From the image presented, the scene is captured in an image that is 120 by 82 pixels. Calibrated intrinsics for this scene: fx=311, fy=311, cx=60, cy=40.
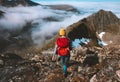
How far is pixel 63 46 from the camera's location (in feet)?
84.5

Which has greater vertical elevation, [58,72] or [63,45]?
[63,45]

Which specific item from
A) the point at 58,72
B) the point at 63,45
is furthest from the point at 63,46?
the point at 58,72

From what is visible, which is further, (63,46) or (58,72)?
(58,72)

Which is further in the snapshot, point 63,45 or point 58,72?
point 58,72

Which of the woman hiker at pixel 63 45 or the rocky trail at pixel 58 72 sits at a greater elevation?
the woman hiker at pixel 63 45

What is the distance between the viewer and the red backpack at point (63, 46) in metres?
25.7

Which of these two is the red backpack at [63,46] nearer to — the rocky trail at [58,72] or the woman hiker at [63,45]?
the woman hiker at [63,45]

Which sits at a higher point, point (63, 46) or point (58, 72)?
point (63, 46)

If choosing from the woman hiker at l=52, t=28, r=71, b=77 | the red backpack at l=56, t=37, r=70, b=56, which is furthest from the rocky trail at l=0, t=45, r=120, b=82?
the red backpack at l=56, t=37, r=70, b=56

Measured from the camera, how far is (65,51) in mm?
25859

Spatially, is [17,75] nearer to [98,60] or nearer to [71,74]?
[71,74]

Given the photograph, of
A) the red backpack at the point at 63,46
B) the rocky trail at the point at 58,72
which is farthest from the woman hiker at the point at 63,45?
the rocky trail at the point at 58,72

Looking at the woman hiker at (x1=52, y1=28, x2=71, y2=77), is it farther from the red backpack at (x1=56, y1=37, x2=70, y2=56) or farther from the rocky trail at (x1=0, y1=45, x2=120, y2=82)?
the rocky trail at (x1=0, y1=45, x2=120, y2=82)

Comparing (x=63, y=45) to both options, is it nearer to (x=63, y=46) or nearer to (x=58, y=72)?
(x=63, y=46)
